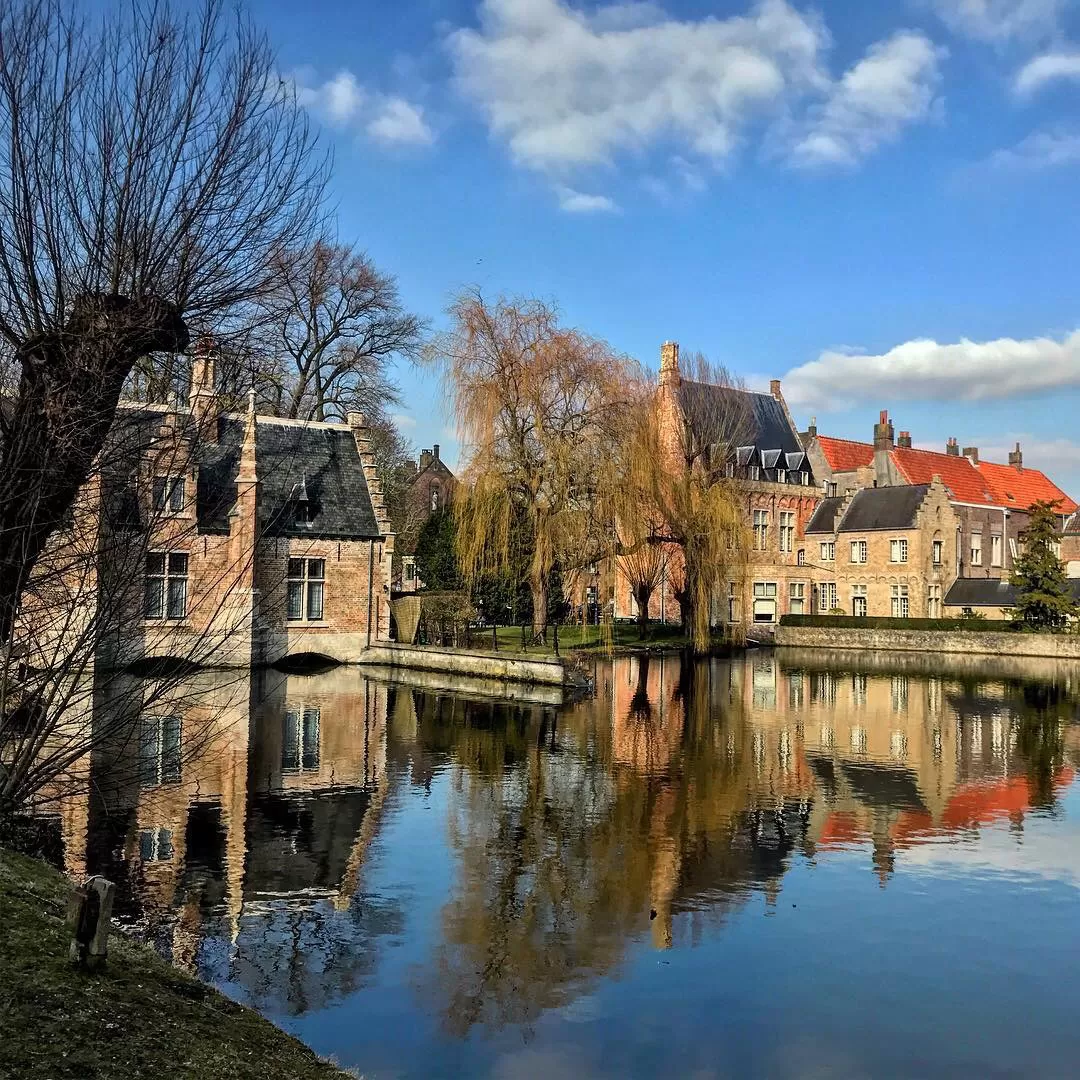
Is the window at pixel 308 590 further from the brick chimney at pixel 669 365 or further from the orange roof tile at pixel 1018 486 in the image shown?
the orange roof tile at pixel 1018 486

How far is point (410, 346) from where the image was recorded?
129ft

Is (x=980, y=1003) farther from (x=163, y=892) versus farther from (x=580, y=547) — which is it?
(x=580, y=547)

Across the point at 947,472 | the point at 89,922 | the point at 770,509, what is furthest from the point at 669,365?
the point at 89,922

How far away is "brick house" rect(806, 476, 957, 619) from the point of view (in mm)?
48375

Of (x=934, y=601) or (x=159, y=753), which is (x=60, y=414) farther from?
(x=934, y=601)

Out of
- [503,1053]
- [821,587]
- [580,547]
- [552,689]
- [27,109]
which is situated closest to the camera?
[503,1053]

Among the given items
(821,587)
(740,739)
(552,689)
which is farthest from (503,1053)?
(821,587)

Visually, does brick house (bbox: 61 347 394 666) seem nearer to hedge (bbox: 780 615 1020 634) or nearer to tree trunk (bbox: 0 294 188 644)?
tree trunk (bbox: 0 294 188 644)

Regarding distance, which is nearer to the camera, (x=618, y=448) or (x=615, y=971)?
(x=615, y=971)

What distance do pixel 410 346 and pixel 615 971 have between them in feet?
110

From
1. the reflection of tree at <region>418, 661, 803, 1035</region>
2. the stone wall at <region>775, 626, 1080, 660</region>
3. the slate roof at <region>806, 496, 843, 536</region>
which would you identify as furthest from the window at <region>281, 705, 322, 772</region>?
the slate roof at <region>806, 496, 843, 536</region>

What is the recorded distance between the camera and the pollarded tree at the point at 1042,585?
40781 millimetres

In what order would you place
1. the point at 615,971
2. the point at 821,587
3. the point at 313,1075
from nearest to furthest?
the point at 313,1075, the point at 615,971, the point at 821,587

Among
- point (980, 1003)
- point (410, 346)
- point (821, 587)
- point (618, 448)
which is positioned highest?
point (410, 346)
